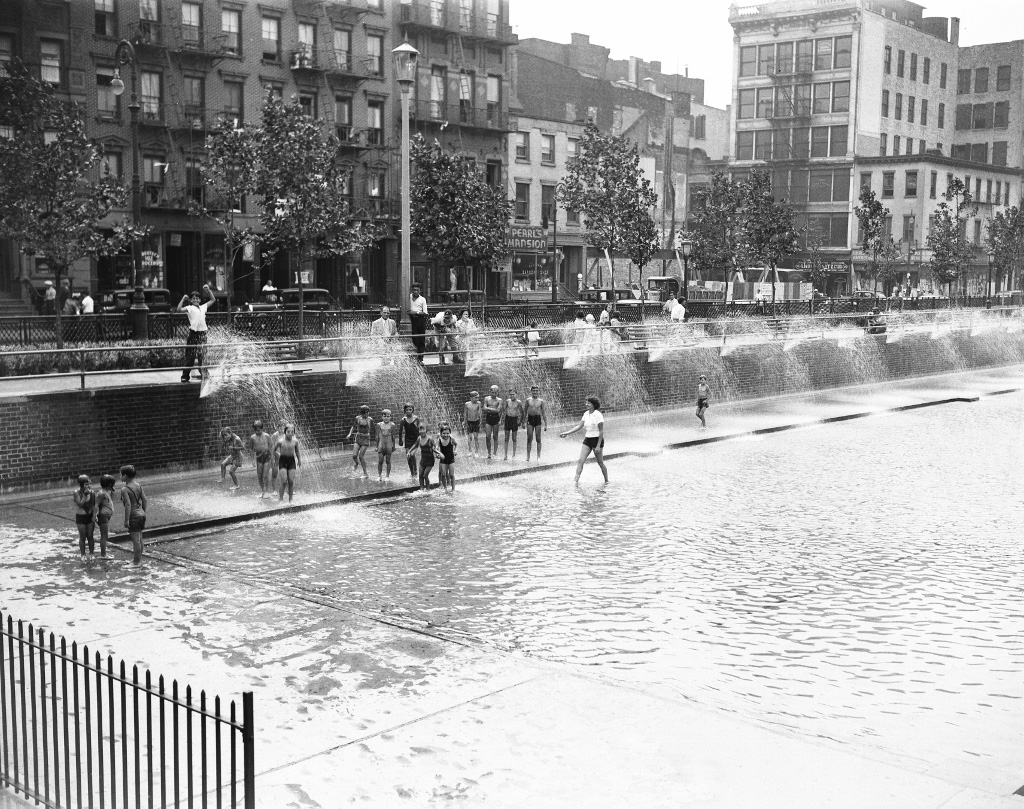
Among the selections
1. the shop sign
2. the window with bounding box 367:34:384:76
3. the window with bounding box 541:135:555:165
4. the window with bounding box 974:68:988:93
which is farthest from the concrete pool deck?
the window with bounding box 974:68:988:93

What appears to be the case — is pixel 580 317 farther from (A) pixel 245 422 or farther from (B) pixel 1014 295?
(B) pixel 1014 295

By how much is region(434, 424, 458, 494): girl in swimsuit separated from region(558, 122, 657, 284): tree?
97.4 ft

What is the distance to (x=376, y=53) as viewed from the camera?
54469mm

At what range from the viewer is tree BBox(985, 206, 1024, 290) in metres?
79.5

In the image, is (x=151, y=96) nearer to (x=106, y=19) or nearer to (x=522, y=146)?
(x=106, y=19)

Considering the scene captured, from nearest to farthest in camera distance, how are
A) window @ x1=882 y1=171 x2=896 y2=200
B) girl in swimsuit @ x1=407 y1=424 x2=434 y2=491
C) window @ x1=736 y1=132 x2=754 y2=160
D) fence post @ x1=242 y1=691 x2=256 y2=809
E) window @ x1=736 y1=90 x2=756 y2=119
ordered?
fence post @ x1=242 y1=691 x2=256 y2=809
girl in swimsuit @ x1=407 y1=424 x2=434 y2=491
window @ x1=882 y1=171 x2=896 y2=200
window @ x1=736 y1=90 x2=756 y2=119
window @ x1=736 y1=132 x2=754 y2=160

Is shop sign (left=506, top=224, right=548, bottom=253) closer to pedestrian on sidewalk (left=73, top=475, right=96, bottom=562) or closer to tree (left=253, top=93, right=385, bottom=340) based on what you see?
tree (left=253, top=93, right=385, bottom=340)

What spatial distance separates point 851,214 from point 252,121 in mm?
49623

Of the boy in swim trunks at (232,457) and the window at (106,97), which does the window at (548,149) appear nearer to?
the window at (106,97)

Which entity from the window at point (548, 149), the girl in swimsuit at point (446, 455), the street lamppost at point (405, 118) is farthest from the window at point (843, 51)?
the girl in swimsuit at point (446, 455)

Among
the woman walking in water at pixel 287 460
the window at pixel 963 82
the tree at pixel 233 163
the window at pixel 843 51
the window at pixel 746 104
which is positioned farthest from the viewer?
the window at pixel 963 82

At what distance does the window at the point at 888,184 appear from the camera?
81750 mm

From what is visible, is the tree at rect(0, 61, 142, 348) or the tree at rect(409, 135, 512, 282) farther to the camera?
the tree at rect(409, 135, 512, 282)

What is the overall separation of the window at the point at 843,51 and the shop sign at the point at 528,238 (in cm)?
3268
